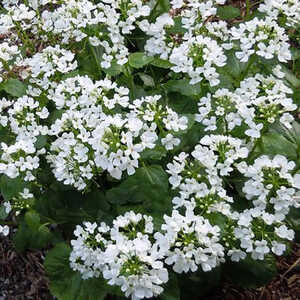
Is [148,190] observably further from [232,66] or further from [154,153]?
[232,66]

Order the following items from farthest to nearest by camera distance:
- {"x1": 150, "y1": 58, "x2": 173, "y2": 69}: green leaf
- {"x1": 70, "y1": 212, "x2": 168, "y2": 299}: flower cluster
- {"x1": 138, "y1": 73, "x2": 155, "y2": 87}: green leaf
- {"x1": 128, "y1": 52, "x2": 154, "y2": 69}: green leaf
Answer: {"x1": 138, "y1": 73, "x2": 155, "y2": 87}: green leaf < {"x1": 150, "y1": 58, "x2": 173, "y2": 69}: green leaf < {"x1": 128, "y1": 52, "x2": 154, "y2": 69}: green leaf < {"x1": 70, "y1": 212, "x2": 168, "y2": 299}: flower cluster

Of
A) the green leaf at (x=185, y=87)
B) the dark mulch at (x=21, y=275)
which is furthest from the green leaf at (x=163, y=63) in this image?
the dark mulch at (x=21, y=275)

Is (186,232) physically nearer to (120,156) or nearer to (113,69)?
(120,156)

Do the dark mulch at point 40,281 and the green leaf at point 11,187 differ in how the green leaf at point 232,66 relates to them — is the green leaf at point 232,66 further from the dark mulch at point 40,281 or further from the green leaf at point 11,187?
the green leaf at point 11,187

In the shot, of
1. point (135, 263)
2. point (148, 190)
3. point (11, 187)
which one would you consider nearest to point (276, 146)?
point (148, 190)

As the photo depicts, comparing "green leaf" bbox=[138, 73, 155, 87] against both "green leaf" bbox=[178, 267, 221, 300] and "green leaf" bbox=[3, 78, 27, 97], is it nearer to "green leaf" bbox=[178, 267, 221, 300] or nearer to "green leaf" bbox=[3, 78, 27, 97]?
"green leaf" bbox=[3, 78, 27, 97]

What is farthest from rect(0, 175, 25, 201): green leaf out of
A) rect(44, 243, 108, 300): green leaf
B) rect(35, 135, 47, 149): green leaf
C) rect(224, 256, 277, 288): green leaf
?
rect(224, 256, 277, 288): green leaf

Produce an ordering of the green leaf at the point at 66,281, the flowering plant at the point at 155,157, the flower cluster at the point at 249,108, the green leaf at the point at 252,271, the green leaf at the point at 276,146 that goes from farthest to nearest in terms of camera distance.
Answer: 1. the green leaf at the point at 252,271
2. the green leaf at the point at 66,281
3. the green leaf at the point at 276,146
4. the flower cluster at the point at 249,108
5. the flowering plant at the point at 155,157
